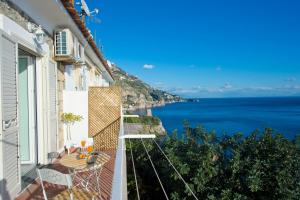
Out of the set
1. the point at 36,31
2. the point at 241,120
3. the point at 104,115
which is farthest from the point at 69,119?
the point at 241,120

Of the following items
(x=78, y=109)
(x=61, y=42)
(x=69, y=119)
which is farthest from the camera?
(x=78, y=109)

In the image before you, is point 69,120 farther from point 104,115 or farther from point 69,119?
point 104,115

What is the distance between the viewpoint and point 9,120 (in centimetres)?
412

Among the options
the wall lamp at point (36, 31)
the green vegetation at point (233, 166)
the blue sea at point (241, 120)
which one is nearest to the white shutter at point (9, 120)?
the wall lamp at point (36, 31)

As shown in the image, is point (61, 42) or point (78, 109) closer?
point (61, 42)

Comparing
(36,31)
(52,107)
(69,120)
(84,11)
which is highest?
→ (84,11)

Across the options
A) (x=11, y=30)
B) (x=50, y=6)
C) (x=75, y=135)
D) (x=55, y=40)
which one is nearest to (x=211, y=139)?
(x=75, y=135)

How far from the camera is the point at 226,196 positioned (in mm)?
6941

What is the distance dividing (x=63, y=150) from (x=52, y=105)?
154 cm

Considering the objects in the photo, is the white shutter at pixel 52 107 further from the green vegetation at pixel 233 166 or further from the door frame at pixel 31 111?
the green vegetation at pixel 233 166

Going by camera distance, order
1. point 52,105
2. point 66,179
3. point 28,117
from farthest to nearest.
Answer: point 52,105
point 28,117
point 66,179

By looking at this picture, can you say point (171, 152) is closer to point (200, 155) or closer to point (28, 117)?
point (200, 155)

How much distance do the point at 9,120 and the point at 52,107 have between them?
2639mm

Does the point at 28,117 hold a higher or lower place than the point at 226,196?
higher
